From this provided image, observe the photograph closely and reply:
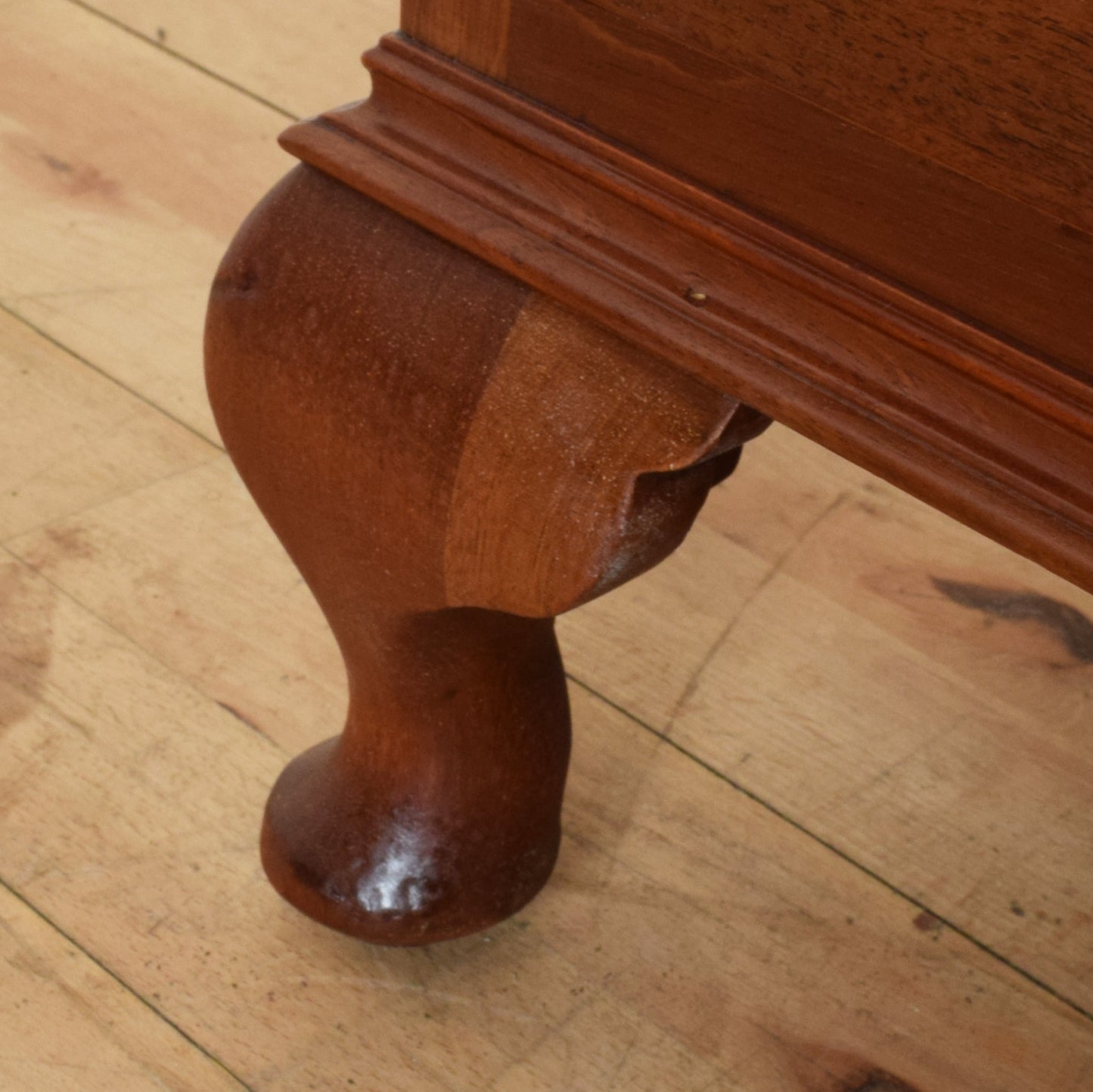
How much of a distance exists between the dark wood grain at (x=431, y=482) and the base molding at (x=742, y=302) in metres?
0.02

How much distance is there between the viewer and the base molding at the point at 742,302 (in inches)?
16.8

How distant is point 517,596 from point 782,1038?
31 cm

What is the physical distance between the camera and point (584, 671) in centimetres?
95

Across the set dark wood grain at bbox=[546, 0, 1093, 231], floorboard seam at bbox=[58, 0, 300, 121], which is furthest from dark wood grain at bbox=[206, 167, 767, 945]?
floorboard seam at bbox=[58, 0, 300, 121]

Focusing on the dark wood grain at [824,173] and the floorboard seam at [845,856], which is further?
the floorboard seam at [845,856]

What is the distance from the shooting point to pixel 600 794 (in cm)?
88

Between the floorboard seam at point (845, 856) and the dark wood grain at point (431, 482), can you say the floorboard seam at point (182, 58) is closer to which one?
the floorboard seam at point (845, 856)

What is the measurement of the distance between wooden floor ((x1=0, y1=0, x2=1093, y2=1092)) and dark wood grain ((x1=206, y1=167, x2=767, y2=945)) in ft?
0.25

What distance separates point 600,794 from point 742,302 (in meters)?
0.46

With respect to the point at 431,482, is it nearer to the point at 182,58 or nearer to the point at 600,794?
the point at 600,794

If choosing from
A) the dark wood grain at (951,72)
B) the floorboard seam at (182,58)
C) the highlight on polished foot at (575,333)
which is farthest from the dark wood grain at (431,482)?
the floorboard seam at (182,58)

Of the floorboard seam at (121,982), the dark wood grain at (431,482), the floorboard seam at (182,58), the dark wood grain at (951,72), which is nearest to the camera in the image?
the dark wood grain at (951,72)

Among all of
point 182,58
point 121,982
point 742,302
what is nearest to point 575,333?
point 742,302

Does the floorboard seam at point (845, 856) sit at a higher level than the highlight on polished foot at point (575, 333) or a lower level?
lower
